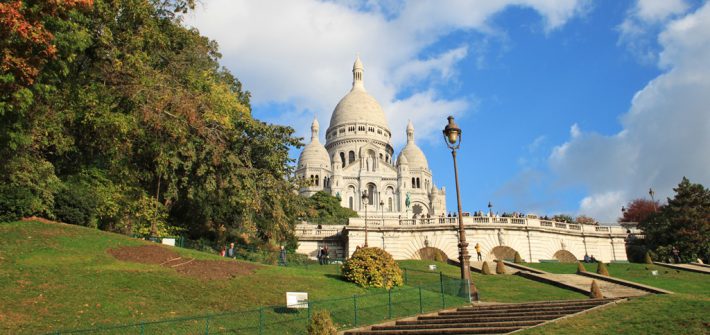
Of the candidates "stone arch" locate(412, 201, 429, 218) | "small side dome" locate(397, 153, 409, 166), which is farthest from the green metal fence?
"stone arch" locate(412, 201, 429, 218)

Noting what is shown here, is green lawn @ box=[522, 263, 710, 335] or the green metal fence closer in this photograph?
green lawn @ box=[522, 263, 710, 335]

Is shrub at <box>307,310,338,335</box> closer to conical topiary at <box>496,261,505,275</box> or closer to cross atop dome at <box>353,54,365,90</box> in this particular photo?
conical topiary at <box>496,261,505,275</box>

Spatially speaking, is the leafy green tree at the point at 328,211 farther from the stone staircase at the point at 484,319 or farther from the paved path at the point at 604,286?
the stone staircase at the point at 484,319

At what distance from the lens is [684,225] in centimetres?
4428

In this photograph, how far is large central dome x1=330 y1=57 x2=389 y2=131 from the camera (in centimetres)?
11569

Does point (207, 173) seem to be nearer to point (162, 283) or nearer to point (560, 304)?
point (162, 283)

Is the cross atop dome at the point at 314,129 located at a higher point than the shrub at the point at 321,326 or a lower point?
higher

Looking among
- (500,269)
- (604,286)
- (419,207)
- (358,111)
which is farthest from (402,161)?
(604,286)

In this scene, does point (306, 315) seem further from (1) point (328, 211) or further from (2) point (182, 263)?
(1) point (328, 211)

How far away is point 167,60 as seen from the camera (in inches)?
1242

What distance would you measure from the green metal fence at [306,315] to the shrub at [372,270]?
167 cm

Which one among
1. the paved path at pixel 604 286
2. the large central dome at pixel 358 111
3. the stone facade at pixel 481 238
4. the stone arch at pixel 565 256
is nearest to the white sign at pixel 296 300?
the paved path at pixel 604 286

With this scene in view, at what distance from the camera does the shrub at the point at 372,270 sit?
23359mm

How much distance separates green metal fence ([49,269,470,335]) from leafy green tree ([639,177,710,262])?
3025 centimetres
